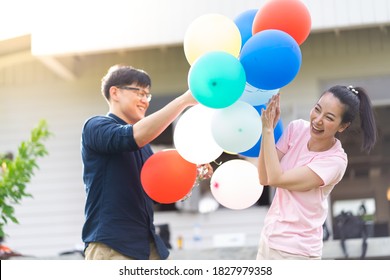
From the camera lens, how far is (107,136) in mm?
2350

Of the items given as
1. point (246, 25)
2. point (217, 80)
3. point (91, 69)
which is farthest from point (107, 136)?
point (91, 69)

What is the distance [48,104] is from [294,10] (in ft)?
13.0

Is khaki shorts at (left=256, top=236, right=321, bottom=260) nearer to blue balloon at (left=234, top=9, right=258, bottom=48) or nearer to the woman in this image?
the woman

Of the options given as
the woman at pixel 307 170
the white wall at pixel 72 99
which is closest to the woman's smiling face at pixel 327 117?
the woman at pixel 307 170

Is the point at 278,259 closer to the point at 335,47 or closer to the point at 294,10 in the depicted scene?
the point at 294,10

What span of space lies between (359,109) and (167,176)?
700 millimetres

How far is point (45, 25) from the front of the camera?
5.30m

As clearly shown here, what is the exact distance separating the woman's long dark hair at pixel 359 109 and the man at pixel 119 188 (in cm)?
50

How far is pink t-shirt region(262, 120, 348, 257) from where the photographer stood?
2.26 metres

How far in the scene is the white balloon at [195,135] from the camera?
245cm

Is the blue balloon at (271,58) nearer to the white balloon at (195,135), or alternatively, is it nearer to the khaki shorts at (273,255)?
the white balloon at (195,135)

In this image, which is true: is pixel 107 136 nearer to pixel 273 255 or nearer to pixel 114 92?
pixel 114 92

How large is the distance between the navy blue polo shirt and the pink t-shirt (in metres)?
0.45

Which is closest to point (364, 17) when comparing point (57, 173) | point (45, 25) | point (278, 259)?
point (45, 25)
